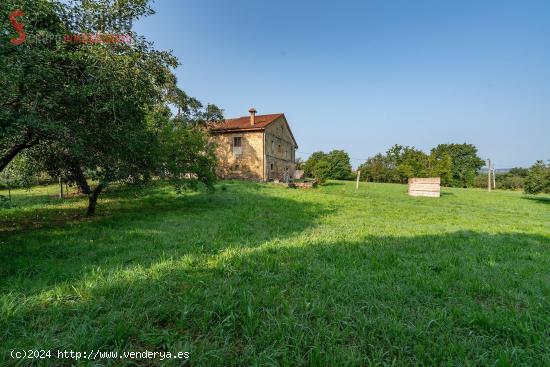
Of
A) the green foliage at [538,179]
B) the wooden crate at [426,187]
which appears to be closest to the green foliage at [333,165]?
the wooden crate at [426,187]

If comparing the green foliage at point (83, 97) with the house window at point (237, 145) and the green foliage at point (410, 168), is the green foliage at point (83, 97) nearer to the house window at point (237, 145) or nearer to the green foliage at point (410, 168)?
the house window at point (237, 145)

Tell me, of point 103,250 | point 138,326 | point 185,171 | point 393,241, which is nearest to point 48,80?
point 103,250

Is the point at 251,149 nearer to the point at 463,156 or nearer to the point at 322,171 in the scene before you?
the point at 322,171

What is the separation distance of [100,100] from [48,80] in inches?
36.7

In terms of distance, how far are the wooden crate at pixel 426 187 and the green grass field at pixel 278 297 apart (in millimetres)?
15802

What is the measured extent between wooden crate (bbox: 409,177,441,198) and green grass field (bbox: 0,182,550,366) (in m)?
15.8

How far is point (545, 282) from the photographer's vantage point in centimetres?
360

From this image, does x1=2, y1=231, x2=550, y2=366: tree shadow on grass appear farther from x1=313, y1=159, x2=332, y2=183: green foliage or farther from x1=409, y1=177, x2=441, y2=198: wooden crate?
x1=313, y1=159, x2=332, y2=183: green foliage

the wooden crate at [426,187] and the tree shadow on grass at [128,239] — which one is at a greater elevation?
the wooden crate at [426,187]

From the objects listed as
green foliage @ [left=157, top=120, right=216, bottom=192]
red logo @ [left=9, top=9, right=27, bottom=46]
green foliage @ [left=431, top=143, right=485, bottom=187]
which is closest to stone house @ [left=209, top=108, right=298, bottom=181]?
green foliage @ [left=157, top=120, right=216, bottom=192]

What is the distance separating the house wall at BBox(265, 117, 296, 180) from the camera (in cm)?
2950

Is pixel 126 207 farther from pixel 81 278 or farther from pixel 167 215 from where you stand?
pixel 81 278

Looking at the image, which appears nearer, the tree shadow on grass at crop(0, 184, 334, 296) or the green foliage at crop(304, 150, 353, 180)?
the tree shadow on grass at crop(0, 184, 334, 296)

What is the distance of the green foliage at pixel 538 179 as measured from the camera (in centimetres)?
2016
